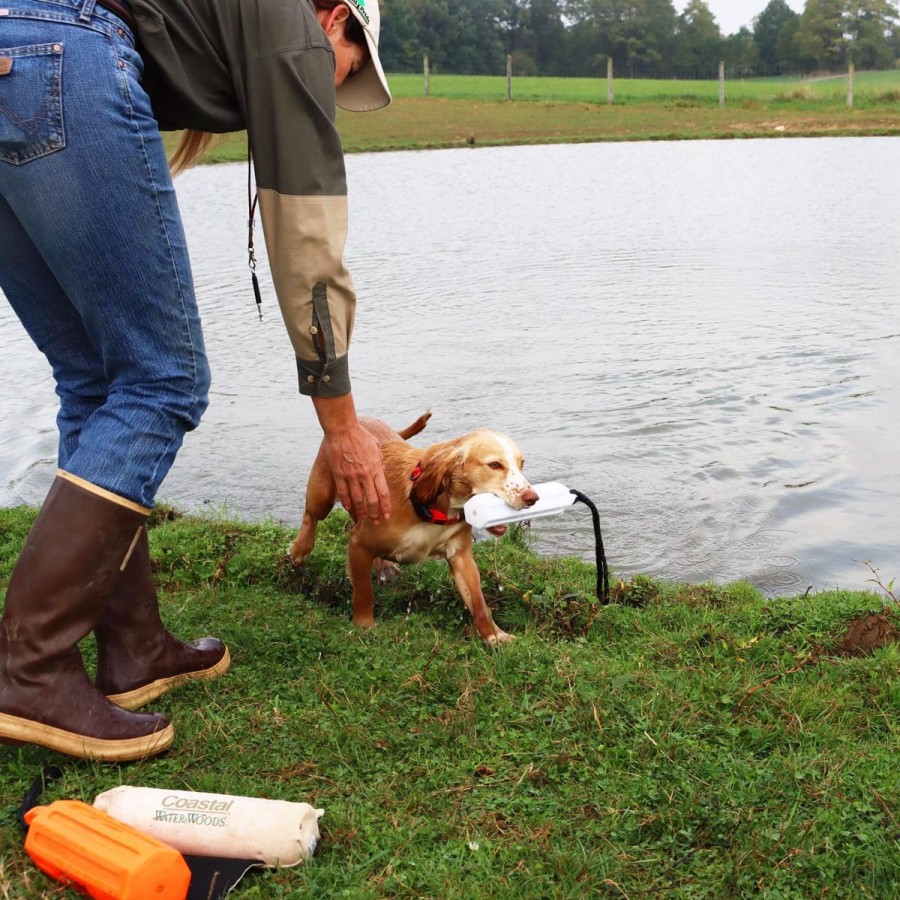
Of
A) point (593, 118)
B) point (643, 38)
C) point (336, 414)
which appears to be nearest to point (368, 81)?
point (336, 414)

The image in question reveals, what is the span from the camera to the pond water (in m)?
6.23

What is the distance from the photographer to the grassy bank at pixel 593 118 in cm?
3441

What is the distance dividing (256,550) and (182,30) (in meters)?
2.88

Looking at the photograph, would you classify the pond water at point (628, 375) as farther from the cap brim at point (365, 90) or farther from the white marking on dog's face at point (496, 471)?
the cap brim at point (365, 90)

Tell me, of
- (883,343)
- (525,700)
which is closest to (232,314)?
(883,343)

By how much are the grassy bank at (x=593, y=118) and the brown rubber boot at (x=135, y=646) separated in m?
26.4

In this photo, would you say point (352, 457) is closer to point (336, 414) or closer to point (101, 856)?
point (336, 414)

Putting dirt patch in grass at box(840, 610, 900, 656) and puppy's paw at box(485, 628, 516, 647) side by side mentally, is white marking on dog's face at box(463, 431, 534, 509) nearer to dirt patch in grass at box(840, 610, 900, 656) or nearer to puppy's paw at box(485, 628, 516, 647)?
puppy's paw at box(485, 628, 516, 647)

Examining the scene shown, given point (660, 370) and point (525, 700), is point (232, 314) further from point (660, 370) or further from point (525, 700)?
point (525, 700)

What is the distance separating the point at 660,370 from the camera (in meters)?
9.12


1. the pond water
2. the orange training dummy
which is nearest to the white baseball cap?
the orange training dummy

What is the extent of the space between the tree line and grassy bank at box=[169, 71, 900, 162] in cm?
2617

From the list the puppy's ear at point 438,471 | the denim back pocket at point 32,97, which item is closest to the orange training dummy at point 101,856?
the denim back pocket at point 32,97

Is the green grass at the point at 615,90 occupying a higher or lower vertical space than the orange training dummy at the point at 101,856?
higher
